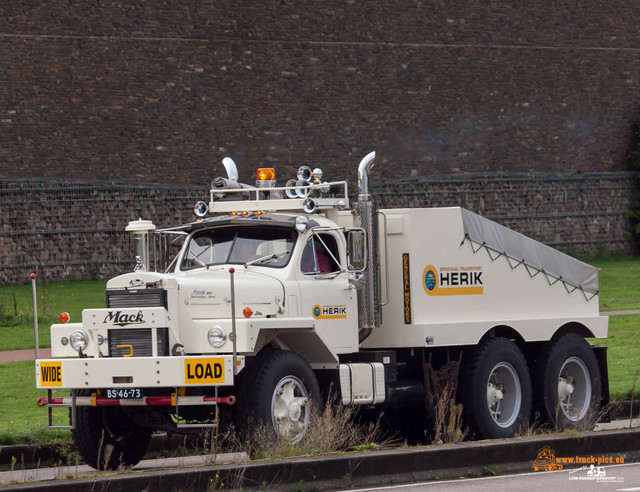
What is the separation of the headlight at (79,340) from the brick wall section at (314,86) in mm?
27143

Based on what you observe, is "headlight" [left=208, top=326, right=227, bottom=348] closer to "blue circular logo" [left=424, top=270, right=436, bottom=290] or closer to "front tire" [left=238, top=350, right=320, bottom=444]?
"front tire" [left=238, top=350, right=320, bottom=444]

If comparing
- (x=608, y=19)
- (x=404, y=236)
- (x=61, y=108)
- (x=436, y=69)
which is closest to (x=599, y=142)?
(x=608, y=19)

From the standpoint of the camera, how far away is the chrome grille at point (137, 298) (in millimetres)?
12508

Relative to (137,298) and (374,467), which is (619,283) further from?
(374,467)

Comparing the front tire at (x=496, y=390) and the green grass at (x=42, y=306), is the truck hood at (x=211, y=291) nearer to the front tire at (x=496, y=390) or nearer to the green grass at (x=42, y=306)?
the front tire at (x=496, y=390)

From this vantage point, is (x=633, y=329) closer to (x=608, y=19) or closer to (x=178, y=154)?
(x=178, y=154)

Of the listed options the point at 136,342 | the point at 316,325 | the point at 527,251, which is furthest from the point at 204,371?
the point at 527,251

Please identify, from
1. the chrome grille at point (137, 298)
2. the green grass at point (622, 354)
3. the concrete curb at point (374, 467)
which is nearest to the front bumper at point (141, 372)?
the chrome grille at point (137, 298)

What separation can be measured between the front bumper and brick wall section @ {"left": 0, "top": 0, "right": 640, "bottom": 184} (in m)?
27.5

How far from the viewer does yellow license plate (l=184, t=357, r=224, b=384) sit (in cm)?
1185

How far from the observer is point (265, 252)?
45.0ft

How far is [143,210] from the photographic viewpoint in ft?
133

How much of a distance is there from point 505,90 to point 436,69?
3.00 meters

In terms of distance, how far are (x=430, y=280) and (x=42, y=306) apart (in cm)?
1976
